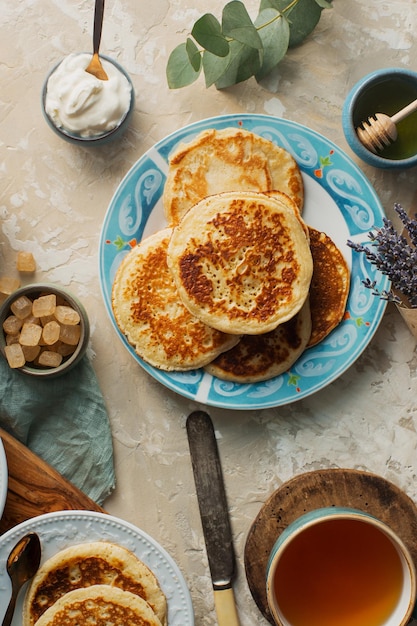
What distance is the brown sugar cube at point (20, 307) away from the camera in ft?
7.50

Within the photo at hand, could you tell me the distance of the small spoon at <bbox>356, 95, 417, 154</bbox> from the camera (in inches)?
88.0

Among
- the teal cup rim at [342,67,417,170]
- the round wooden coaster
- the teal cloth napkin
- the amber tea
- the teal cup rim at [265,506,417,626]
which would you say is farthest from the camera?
the teal cloth napkin

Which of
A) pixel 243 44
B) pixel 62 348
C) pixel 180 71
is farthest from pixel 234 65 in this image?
pixel 62 348

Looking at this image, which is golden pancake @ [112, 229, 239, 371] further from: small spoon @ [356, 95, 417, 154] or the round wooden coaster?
small spoon @ [356, 95, 417, 154]

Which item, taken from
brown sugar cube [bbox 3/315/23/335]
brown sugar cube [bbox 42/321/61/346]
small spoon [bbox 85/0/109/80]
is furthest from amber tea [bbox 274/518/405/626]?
small spoon [bbox 85/0/109/80]

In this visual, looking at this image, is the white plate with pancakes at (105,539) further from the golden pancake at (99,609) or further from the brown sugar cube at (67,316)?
the brown sugar cube at (67,316)

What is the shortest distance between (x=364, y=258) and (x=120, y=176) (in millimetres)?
880

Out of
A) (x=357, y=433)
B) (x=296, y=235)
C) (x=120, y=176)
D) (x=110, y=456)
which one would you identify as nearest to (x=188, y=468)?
(x=110, y=456)

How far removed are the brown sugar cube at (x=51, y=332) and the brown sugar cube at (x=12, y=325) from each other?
9 cm

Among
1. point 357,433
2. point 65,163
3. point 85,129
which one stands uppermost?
point 85,129

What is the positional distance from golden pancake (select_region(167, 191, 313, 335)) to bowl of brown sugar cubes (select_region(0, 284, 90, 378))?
1.24ft

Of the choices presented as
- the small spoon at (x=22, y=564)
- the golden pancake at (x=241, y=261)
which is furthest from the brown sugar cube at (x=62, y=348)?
the small spoon at (x=22, y=564)

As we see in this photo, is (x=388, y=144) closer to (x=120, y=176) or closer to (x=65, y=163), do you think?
(x=120, y=176)

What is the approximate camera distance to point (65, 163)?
97.7 inches
